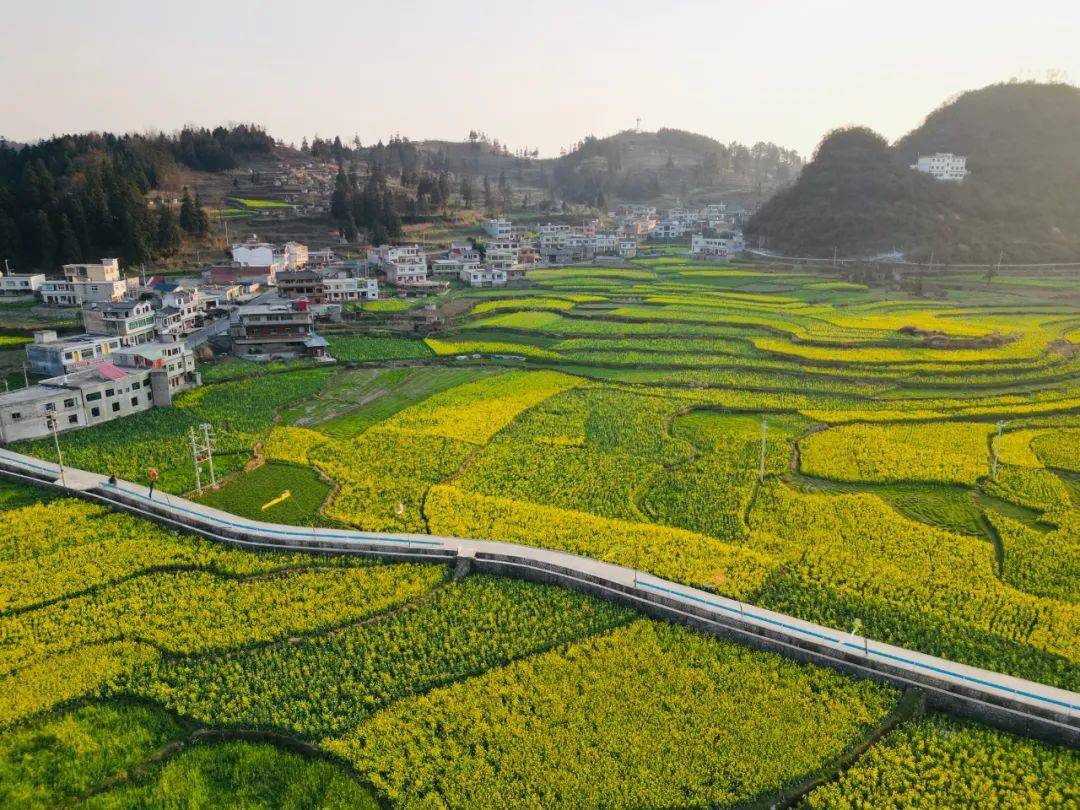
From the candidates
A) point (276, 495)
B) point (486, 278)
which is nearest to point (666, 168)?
point (486, 278)

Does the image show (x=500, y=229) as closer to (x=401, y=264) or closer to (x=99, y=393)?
(x=401, y=264)

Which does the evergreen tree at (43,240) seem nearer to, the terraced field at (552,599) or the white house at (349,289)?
the white house at (349,289)

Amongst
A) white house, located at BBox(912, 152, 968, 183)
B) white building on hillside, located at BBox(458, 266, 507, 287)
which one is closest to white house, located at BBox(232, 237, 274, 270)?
white building on hillside, located at BBox(458, 266, 507, 287)

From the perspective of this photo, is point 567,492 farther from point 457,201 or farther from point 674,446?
point 457,201

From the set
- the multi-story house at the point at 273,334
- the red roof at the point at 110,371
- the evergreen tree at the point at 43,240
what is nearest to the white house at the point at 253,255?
the evergreen tree at the point at 43,240

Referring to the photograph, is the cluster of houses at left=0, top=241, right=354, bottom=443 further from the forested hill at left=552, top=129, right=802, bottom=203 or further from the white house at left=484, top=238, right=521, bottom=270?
the forested hill at left=552, top=129, right=802, bottom=203
